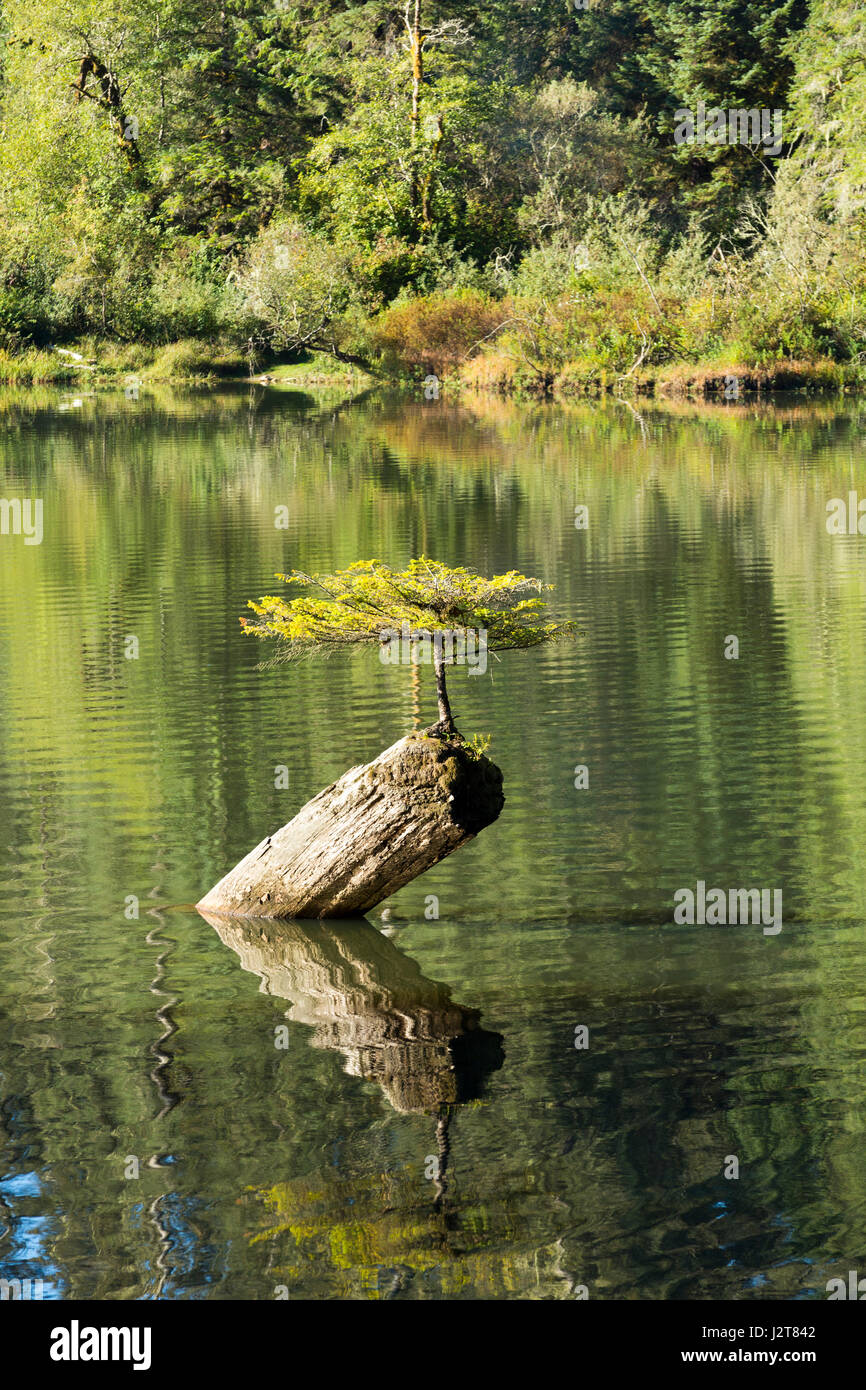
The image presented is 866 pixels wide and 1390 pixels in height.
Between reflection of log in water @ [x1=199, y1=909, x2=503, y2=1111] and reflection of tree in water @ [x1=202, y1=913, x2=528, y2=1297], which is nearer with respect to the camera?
reflection of tree in water @ [x1=202, y1=913, x2=528, y2=1297]

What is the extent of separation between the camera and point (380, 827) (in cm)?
978

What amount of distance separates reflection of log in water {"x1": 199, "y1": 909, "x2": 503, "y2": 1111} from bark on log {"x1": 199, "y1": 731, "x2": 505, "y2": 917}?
28 centimetres

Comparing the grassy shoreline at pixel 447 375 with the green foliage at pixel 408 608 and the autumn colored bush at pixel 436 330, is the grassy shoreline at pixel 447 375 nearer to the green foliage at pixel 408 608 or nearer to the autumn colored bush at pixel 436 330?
the autumn colored bush at pixel 436 330

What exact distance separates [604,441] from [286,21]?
39777 millimetres

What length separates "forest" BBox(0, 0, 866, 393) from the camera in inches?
2248

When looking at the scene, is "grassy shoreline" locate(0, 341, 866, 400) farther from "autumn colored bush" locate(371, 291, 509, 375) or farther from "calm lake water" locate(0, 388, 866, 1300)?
"calm lake water" locate(0, 388, 866, 1300)

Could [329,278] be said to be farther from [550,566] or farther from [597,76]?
[550,566]

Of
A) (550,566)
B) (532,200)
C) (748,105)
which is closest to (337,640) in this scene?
(550,566)

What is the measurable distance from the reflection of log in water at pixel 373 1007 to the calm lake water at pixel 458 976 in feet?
0.09

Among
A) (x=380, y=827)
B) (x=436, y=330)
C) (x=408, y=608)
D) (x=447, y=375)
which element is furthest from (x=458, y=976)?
(x=436, y=330)

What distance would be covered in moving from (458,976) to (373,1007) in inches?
23.3

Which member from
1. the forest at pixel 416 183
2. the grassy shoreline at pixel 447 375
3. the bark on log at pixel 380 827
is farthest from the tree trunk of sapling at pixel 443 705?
the forest at pixel 416 183

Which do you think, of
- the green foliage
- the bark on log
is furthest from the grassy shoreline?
the bark on log

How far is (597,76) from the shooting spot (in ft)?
261
